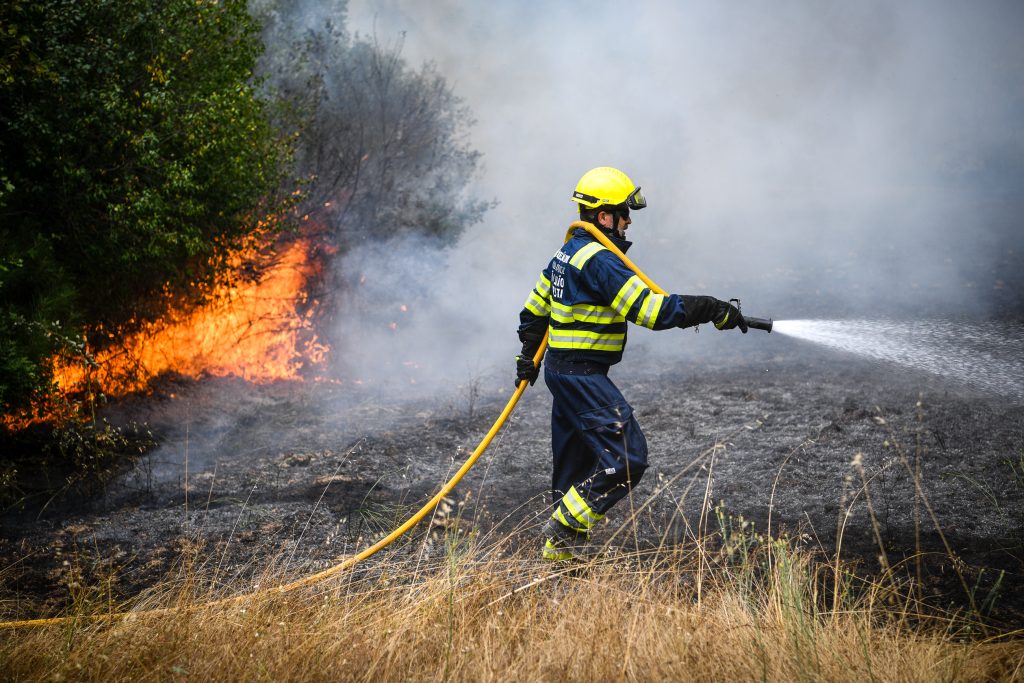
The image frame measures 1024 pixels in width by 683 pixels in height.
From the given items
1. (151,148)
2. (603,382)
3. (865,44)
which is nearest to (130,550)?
(603,382)

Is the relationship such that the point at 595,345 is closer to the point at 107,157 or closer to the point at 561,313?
the point at 561,313

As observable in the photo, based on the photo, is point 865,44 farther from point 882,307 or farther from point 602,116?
point 882,307

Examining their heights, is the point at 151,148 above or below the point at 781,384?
above

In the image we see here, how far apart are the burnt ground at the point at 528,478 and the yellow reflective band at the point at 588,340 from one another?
30.1 inches

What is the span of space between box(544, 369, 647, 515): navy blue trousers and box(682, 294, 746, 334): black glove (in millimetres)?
475

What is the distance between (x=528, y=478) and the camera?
5.49 meters

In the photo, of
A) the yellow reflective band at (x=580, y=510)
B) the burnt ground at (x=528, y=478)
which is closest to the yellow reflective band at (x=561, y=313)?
the yellow reflective band at (x=580, y=510)

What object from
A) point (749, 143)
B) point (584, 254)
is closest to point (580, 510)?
point (584, 254)

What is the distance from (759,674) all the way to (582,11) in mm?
13841

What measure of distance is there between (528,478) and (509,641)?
104 inches

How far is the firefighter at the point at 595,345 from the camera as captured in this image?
139 inches

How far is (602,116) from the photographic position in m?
14.8

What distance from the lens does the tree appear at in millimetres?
5824

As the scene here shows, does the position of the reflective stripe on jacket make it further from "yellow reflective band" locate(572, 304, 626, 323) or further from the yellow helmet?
the yellow helmet
